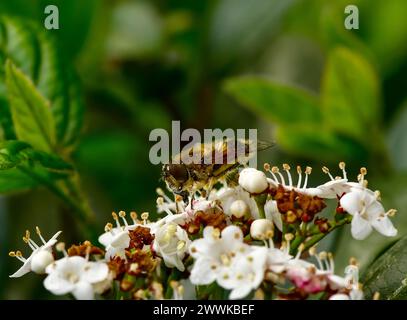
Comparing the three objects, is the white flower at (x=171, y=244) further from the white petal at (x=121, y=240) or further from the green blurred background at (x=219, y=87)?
the green blurred background at (x=219, y=87)

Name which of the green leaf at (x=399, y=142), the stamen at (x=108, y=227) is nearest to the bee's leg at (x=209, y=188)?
the stamen at (x=108, y=227)

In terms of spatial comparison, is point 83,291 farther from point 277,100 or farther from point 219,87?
point 219,87

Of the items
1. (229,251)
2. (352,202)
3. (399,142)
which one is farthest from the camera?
(399,142)

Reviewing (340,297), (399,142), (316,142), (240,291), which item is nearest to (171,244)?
(240,291)

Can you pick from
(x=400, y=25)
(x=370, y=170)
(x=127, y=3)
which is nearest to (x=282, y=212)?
(x=370, y=170)

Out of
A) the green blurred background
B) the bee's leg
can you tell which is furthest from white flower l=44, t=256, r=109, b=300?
the green blurred background

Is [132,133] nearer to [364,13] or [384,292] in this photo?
[364,13]
